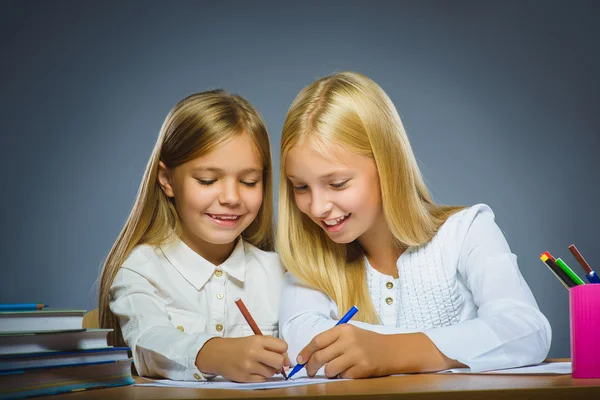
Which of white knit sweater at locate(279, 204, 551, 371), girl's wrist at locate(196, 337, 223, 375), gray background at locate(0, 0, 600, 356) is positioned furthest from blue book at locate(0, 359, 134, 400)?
gray background at locate(0, 0, 600, 356)

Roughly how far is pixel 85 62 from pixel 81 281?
0.60m

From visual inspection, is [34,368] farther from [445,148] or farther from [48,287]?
[445,148]

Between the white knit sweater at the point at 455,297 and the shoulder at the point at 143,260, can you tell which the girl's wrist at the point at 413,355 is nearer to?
the white knit sweater at the point at 455,297

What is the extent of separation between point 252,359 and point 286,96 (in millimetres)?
1286

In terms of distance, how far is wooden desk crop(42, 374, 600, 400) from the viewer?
81 cm

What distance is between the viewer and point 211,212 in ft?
4.81

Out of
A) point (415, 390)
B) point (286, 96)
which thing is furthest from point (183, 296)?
point (286, 96)

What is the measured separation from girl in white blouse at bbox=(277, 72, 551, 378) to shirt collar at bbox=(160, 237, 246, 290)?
0.12 m

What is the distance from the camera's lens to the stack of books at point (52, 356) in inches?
35.2

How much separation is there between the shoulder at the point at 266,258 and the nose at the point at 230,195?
0.60 feet

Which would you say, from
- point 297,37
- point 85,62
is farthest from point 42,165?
point 297,37

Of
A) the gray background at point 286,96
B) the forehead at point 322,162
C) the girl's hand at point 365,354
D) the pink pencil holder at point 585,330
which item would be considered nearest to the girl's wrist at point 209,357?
the girl's hand at point 365,354

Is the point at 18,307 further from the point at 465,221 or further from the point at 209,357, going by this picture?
the point at 465,221

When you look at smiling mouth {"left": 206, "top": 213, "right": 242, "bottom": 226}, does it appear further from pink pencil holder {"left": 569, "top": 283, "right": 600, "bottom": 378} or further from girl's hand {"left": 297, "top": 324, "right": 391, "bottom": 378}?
pink pencil holder {"left": 569, "top": 283, "right": 600, "bottom": 378}
